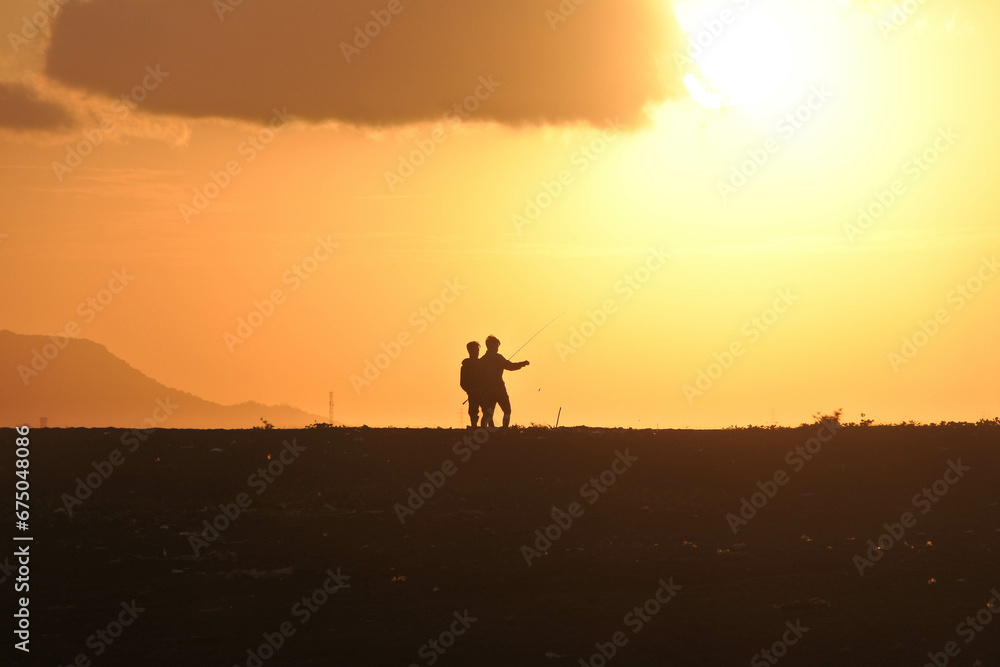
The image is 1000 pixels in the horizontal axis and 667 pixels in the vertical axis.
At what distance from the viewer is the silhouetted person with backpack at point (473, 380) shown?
25422 mm

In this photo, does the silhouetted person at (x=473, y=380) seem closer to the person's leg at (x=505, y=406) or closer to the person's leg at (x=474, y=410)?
the person's leg at (x=474, y=410)

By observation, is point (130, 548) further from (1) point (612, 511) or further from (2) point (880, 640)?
(2) point (880, 640)

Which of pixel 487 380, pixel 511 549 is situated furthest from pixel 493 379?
pixel 511 549

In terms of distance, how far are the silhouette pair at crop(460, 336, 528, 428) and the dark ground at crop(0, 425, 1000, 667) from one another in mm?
1752

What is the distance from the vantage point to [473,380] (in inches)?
1001

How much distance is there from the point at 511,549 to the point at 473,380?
678 cm

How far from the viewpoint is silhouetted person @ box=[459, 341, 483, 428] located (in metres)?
25.4

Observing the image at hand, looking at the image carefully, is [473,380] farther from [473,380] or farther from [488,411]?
[488,411]

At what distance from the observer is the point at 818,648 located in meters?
15.3

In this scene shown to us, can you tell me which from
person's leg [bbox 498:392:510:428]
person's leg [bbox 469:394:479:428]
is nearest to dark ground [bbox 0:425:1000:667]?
person's leg [bbox 498:392:510:428]

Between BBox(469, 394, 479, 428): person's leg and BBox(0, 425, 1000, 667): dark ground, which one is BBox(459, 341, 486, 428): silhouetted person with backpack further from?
BBox(0, 425, 1000, 667): dark ground

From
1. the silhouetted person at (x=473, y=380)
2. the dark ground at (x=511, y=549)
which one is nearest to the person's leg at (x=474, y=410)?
the silhouetted person at (x=473, y=380)

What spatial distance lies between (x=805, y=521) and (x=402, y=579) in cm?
691

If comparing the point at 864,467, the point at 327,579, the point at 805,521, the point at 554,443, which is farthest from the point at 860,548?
the point at 327,579
